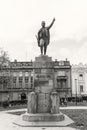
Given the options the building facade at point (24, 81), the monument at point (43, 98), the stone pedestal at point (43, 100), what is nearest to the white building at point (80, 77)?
the building facade at point (24, 81)

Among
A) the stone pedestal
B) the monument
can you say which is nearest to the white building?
the monument

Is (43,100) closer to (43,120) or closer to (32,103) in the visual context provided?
(32,103)

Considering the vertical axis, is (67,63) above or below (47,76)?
above

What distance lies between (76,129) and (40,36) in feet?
24.5

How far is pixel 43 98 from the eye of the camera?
614 inches

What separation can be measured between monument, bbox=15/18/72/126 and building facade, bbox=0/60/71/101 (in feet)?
146

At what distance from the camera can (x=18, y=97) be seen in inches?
2431

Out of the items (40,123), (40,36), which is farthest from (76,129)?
(40,36)

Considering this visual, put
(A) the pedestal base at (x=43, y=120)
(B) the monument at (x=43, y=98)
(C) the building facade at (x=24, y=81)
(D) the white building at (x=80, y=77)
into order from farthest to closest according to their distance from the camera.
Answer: (D) the white building at (x=80, y=77)
(C) the building facade at (x=24, y=81)
(B) the monument at (x=43, y=98)
(A) the pedestal base at (x=43, y=120)

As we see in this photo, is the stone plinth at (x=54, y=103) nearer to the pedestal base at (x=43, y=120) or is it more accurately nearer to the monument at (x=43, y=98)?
the monument at (x=43, y=98)

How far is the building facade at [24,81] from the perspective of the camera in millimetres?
61688

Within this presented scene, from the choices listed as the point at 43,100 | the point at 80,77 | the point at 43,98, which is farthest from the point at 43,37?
the point at 80,77

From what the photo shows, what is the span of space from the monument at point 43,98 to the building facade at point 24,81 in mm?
44427

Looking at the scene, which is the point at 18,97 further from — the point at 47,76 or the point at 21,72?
the point at 47,76
